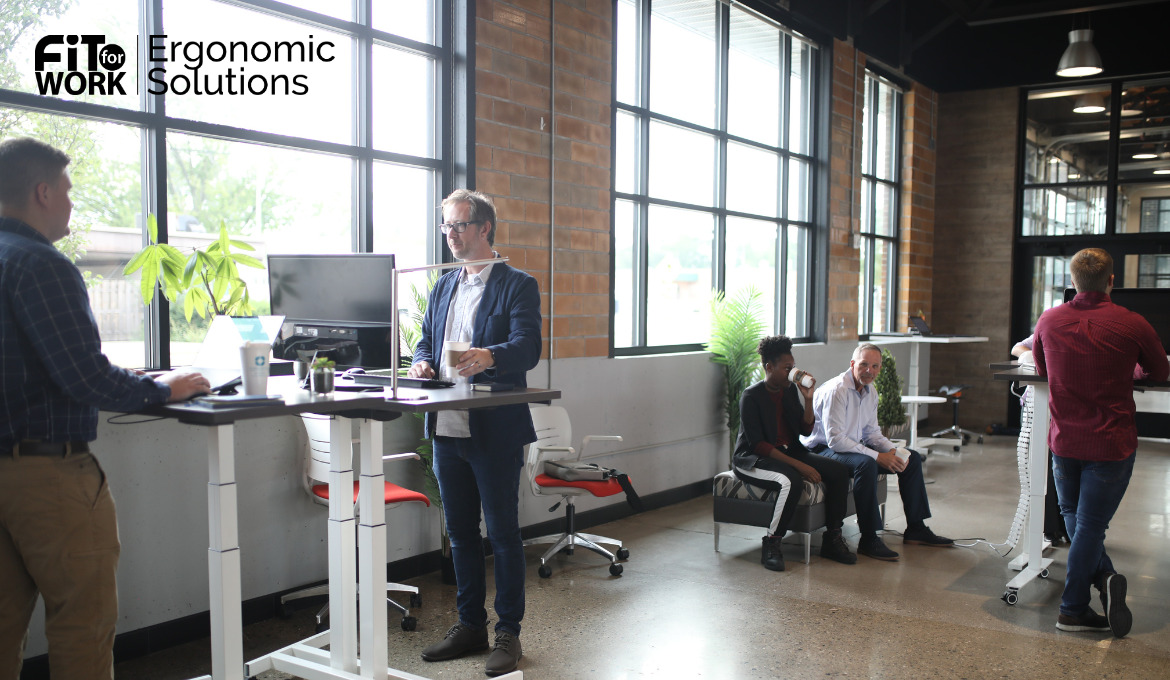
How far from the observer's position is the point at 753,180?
7.85m

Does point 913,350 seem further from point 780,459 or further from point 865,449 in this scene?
point 780,459

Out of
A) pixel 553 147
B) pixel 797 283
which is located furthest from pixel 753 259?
pixel 553 147

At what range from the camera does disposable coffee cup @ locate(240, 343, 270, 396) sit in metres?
2.62

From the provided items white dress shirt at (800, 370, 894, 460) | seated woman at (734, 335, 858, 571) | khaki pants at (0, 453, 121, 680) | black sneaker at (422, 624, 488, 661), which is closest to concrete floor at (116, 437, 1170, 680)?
black sneaker at (422, 624, 488, 661)

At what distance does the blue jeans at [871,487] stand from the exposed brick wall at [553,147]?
167cm

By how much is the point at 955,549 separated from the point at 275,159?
13.9ft

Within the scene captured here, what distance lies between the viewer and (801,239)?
8602mm

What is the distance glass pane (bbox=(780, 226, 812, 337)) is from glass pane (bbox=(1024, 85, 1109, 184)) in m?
3.82

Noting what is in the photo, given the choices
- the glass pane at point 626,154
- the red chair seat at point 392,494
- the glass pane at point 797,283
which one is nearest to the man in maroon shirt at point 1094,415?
the red chair seat at point 392,494

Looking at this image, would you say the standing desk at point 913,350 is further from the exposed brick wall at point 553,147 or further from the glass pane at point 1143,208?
the exposed brick wall at point 553,147

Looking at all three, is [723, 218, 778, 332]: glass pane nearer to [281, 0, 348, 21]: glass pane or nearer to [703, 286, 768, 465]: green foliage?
[703, 286, 768, 465]: green foliage

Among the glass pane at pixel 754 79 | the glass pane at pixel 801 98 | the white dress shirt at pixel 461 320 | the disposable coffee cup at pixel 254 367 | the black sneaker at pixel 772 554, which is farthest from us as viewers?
the glass pane at pixel 801 98

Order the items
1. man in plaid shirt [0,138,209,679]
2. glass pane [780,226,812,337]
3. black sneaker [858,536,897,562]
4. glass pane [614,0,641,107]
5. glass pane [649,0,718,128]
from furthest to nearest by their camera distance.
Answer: glass pane [780,226,812,337] → glass pane [649,0,718,128] → glass pane [614,0,641,107] → black sneaker [858,536,897,562] → man in plaid shirt [0,138,209,679]

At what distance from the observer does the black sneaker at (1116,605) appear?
3.86m
